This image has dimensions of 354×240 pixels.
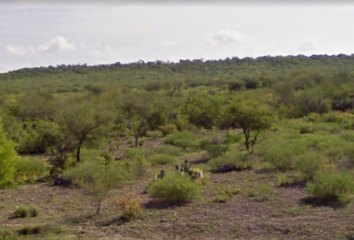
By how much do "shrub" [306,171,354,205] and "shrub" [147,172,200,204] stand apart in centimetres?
374

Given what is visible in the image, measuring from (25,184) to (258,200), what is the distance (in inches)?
394

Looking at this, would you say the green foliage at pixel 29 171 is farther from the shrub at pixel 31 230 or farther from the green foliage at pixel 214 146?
the green foliage at pixel 214 146

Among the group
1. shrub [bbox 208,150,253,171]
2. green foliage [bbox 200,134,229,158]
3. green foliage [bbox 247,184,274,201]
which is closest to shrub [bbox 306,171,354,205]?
green foliage [bbox 247,184,274,201]

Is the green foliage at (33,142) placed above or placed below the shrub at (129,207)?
above

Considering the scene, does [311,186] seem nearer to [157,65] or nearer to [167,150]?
[167,150]

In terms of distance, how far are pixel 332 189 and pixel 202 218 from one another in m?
4.24

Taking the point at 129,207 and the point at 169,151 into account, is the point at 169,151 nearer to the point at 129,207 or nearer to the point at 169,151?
the point at 169,151

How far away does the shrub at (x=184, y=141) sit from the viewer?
88.8 feet

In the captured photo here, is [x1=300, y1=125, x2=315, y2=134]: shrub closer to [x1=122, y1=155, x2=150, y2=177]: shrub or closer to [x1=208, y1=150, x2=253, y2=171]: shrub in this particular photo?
[x1=208, y1=150, x2=253, y2=171]: shrub

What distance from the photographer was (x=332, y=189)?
45.8ft

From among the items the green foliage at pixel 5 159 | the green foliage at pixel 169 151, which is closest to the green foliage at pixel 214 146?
the green foliage at pixel 169 151

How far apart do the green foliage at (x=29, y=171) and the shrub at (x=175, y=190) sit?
22.7 feet

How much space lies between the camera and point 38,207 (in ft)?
47.9

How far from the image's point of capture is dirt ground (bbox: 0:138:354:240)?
1165cm
